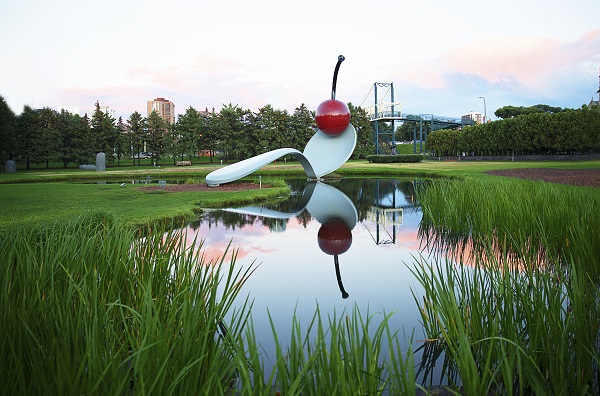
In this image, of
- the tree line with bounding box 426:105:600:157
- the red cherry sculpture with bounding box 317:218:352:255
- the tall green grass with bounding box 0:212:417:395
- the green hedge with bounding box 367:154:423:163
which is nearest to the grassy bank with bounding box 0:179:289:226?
the red cherry sculpture with bounding box 317:218:352:255

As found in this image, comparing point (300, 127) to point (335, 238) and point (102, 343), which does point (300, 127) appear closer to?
point (335, 238)

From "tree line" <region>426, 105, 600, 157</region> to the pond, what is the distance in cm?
2339

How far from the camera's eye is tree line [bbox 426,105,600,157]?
28.7 m

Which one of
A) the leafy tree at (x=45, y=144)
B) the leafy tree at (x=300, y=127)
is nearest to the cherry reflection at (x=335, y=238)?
the leafy tree at (x=45, y=144)

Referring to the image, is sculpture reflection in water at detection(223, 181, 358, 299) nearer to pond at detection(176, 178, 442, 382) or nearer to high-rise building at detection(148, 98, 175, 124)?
A: pond at detection(176, 178, 442, 382)

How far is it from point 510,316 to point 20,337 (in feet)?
7.45

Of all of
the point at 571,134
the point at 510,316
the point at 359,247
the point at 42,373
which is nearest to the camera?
the point at 42,373

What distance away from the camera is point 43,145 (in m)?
35.0

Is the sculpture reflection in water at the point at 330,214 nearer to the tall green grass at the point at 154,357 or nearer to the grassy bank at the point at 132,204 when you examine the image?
the grassy bank at the point at 132,204

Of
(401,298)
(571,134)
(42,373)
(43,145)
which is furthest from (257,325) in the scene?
(43,145)

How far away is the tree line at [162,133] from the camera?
36406 millimetres

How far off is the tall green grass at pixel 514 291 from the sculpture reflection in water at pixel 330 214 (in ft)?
4.21

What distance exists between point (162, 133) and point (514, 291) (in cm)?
4159

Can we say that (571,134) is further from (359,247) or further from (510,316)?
(510,316)
